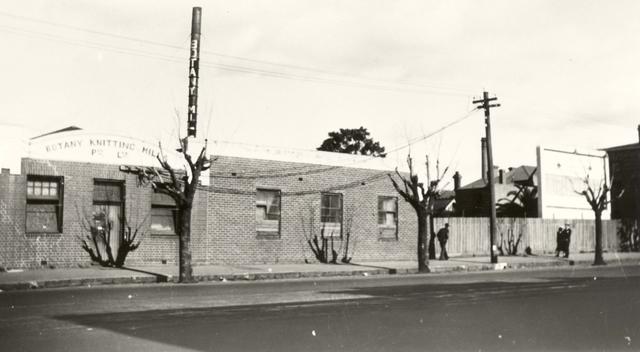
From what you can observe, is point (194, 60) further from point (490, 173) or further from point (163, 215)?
point (490, 173)

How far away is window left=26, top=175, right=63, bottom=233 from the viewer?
20031 mm

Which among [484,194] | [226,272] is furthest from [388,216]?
[484,194]

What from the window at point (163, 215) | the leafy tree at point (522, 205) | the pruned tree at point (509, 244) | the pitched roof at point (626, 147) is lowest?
the pruned tree at point (509, 244)

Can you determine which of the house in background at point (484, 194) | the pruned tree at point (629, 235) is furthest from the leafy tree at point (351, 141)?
the pruned tree at point (629, 235)

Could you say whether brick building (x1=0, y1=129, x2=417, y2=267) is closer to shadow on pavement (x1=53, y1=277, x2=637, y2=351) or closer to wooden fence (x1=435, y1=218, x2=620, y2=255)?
wooden fence (x1=435, y1=218, x2=620, y2=255)

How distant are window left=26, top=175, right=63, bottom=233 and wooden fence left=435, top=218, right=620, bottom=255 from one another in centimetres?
1603

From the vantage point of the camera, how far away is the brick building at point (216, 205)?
20047 mm

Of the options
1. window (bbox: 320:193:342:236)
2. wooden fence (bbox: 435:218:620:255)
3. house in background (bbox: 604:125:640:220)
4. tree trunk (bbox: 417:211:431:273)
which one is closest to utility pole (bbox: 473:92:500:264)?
wooden fence (bbox: 435:218:620:255)

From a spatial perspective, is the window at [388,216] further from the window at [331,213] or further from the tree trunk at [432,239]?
the window at [331,213]

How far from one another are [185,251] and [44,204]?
5.10 m

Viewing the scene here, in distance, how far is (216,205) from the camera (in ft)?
76.2

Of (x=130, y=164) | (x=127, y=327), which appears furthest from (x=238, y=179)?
(x=127, y=327)

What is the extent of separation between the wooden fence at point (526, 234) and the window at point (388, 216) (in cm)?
239

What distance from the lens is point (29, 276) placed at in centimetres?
1752
